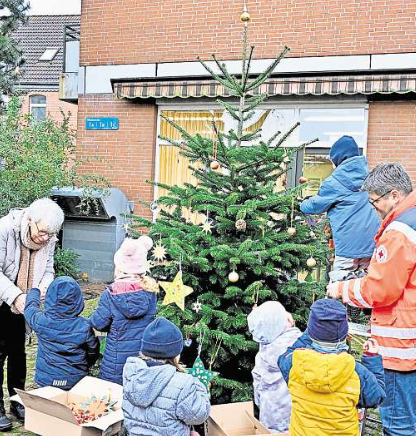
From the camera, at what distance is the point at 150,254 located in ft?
17.0

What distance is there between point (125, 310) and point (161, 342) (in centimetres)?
105

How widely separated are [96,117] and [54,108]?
16.5 meters

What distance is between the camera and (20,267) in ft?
14.8

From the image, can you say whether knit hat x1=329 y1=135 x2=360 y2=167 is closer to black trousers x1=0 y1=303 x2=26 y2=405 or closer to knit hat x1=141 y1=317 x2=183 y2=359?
knit hat x1=141 y1=317 x2=183 y2=359

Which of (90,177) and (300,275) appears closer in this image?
(300,275)

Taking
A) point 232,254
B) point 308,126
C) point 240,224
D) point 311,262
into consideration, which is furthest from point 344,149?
point 308,126

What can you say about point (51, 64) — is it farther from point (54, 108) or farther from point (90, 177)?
point (90, 177)

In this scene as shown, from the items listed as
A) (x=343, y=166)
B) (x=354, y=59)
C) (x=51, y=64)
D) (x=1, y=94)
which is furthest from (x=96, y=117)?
(x=51, y=64)

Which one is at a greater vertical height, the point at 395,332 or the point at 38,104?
the point at 38,104

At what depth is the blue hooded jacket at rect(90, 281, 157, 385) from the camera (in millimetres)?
4320

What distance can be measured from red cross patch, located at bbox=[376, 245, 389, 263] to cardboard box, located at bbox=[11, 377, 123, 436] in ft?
6.19

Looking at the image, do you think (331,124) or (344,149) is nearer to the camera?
(344,149)

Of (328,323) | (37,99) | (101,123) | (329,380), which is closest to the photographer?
(329,380)

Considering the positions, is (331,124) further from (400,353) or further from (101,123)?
(400,353)
